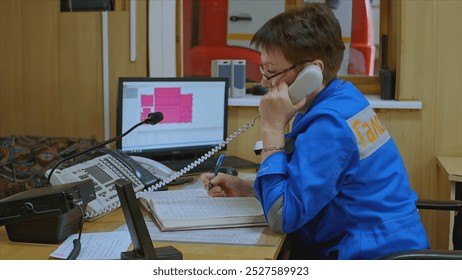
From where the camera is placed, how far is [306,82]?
4.98 feet

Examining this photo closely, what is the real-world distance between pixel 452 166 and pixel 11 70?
6.82 ft

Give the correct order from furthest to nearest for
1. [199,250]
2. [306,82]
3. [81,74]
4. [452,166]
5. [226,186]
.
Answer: [81,74], [452,166], [226,186], [306,82], [199,250]

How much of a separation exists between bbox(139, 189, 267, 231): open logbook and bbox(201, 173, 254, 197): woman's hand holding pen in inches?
0.9

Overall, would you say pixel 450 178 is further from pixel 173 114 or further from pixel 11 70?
pixel 11 70

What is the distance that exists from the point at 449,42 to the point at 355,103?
1389mm

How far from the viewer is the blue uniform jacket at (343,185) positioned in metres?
1.39

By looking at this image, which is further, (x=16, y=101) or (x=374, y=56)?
(x=374, y=56)

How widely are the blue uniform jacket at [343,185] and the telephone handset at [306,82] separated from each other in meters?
0.05

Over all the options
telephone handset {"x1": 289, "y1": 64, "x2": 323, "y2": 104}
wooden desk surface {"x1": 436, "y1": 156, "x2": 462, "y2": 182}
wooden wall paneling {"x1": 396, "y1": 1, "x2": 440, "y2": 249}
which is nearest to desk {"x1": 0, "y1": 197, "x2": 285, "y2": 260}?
telephone handset {"x1": 289, "y1": 64, "x2": 323, "y2": 104}

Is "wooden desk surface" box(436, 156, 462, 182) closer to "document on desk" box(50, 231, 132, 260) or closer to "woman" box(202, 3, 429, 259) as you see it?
"woman" box(202, 3, 429, 259)

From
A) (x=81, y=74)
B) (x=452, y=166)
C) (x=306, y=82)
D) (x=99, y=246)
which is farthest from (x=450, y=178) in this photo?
(x=81, y=74)

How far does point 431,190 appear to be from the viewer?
274 cm
